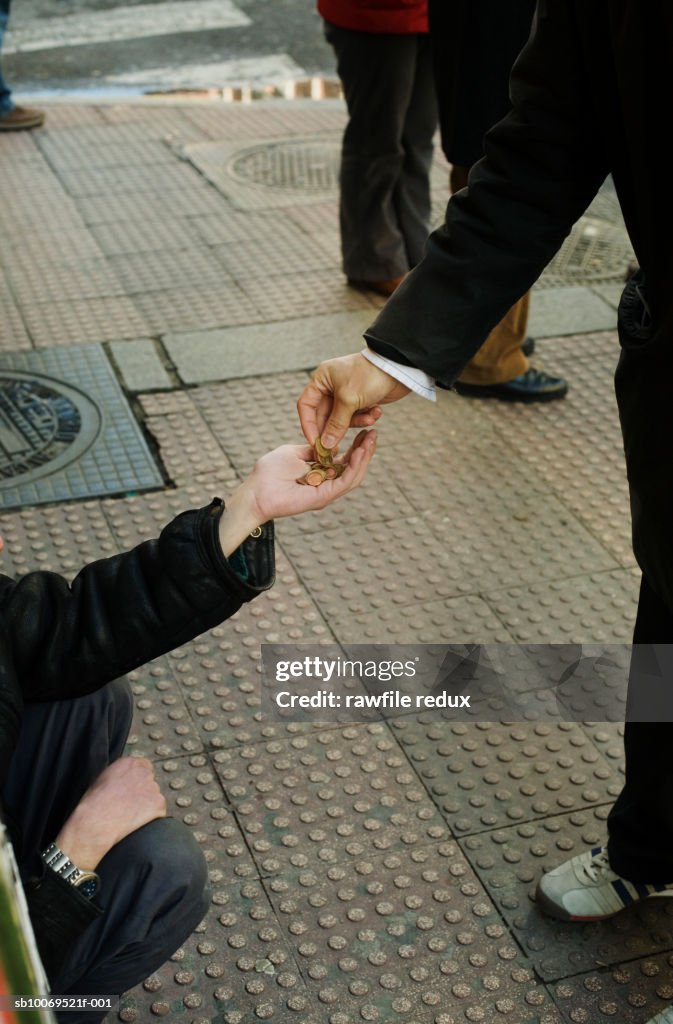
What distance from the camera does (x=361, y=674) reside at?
324 centimetres

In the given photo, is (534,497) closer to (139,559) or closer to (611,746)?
(611,746)

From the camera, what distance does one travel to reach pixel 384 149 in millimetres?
4977

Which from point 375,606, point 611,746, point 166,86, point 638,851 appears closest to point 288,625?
point 375,606

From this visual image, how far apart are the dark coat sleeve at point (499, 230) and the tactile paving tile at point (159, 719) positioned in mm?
1183

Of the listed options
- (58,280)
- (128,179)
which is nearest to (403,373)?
(58,280)

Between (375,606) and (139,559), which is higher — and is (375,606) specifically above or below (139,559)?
below

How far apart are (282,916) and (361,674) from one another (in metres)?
0.80

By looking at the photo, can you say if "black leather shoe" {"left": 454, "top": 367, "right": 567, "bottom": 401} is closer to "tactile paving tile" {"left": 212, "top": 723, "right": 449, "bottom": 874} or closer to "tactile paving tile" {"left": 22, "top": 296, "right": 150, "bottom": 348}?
"tactile paving tile" {"left": 22, "top": 296, "right": 150, "bottom": 348}

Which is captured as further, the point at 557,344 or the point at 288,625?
the point at 557,344

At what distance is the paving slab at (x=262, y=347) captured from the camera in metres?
4.65

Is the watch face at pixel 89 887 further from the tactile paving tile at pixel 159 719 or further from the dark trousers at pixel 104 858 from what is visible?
the tactile paving tile at pixel 159 719

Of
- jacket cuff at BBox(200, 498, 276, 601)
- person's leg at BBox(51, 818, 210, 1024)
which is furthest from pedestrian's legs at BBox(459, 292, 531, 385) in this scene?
person's leg at BBox(51, 818, 210, 1024)

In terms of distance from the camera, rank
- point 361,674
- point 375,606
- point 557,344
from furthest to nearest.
→ point 557,344 < point 375,606 < point 361,674

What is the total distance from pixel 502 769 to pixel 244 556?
1115mm
